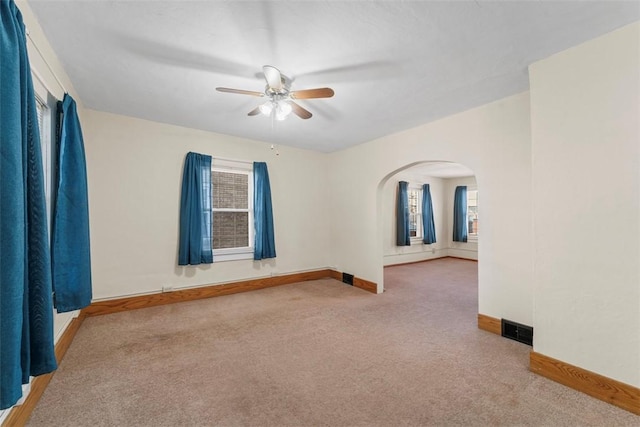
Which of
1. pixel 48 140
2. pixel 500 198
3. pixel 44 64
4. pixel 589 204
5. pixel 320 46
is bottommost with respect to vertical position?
pixel 589 204

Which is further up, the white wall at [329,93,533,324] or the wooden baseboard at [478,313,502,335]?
the white wall at [329,93,533,324]

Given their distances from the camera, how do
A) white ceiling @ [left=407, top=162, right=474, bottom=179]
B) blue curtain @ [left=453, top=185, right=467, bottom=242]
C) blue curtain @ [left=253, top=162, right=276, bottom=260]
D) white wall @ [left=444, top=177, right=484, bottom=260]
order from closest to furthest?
1. blue curtain @ [left=253, top=162, right=276, bottom=260]
2. white ceiling @ [left=407, top=162, right=474, bottom=179]
3. white wall @ [left=444, top=177, right=484, bottom=260]
4. blue curtain @ [left=453, top=185, right=467, bottom=242]

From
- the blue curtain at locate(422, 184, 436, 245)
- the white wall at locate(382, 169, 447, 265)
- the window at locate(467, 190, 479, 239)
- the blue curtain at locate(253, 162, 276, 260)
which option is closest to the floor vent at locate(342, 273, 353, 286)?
the blue curtain at locate(253, 162, 276, 260)

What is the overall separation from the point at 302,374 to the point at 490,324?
2121 mm

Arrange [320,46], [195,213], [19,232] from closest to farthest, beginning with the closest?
1. [19,232]
2. [320,46]
3. [195,213]

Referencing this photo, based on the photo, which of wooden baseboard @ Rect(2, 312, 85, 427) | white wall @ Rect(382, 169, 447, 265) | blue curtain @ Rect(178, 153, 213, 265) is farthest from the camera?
white wall @ Rect(382, 169, 447, 265)

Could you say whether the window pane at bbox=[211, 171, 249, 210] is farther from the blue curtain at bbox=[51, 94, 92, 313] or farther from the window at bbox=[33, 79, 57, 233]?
the window at bbox=[33, 79, 57, 233]

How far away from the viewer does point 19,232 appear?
43.7 inches

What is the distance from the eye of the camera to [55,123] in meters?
2.35

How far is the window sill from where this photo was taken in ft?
13.7

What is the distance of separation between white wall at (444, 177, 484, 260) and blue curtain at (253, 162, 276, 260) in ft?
19.9

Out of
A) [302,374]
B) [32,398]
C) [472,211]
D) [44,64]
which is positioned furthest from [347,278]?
[472,211]

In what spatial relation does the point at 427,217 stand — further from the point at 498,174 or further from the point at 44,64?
the point at 44,64

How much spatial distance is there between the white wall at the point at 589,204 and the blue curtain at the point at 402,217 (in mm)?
4787
